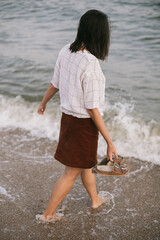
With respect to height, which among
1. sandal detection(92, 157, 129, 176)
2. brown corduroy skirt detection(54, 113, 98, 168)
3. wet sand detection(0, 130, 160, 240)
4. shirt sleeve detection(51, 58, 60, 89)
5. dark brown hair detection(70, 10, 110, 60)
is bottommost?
wet sand detection(0, 130, 160, 240)

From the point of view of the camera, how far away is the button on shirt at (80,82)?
2.01m

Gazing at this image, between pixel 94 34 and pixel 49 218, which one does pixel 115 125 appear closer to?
pixel 49 218

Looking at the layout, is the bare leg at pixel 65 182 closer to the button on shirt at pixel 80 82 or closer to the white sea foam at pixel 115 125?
the button on shirt at pixel 80 82

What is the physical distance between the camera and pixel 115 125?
15.7 ft

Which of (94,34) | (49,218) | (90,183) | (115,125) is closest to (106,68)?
(115,125)

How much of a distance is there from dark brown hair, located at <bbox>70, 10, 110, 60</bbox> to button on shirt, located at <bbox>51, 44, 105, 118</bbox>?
0.18 ft

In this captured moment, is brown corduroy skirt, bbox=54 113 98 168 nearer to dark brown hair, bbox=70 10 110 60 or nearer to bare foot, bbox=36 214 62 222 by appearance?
dark brown hair, bbox=70 10 110 60

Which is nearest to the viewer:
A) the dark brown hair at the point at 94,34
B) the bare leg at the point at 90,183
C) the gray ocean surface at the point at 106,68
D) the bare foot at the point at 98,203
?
the dark brown hair at the point at 94,34

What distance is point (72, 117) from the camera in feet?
7.28

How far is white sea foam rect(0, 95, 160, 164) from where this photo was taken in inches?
163

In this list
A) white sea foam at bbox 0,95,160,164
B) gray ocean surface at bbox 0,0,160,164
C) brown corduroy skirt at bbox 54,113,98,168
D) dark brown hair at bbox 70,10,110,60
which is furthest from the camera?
gray ocean surface at bbox 0,0,160,164

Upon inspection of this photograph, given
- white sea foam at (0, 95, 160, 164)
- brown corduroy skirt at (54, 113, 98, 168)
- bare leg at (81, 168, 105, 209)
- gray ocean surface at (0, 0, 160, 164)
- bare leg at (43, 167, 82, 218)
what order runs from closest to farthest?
brown corduroy skirt at (54, 113, 98, 168) → bare leg at (43, 167, 82, 218) → bare leg at (81, 168, 105, 209) → white sea foam at (0, 95, 160, 164) → gray ocean surface at (0, 0, 160, 164)

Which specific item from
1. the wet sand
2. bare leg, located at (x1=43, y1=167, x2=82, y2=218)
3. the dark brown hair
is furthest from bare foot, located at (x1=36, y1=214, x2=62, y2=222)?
the dark brown hair

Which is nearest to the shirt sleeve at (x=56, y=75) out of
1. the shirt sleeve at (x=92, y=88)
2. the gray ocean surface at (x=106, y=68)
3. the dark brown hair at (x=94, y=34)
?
the dark brown hair at (x=94, y=34)
